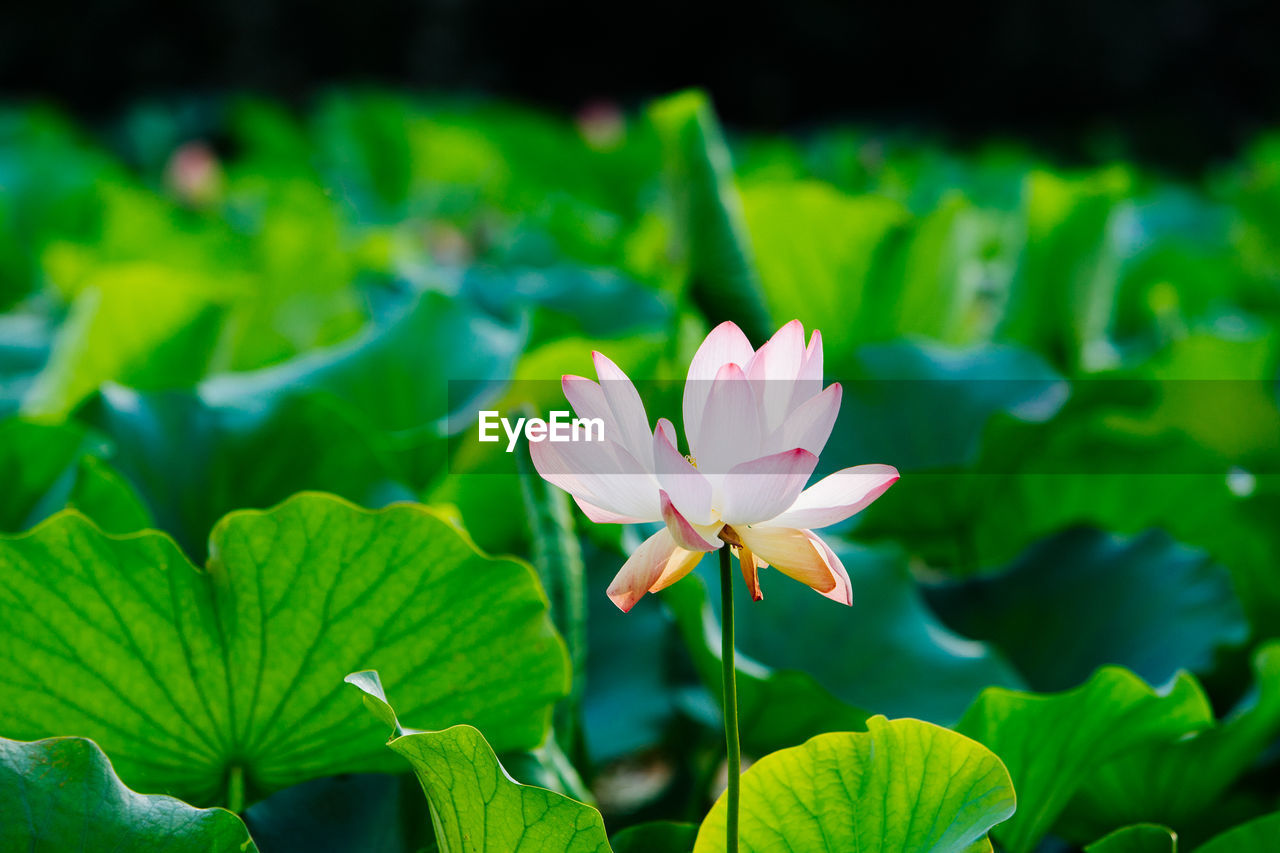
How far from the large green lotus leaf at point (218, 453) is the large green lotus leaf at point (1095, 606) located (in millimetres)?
306

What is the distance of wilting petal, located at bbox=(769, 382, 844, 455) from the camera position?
29 centimetres

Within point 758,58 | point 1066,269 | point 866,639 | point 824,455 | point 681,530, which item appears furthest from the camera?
point 758,58

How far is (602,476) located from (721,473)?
3 cm

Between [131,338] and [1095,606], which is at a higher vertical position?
[131,338]

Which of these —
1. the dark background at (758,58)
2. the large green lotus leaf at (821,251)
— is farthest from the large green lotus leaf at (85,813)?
the dark background at (758,58)

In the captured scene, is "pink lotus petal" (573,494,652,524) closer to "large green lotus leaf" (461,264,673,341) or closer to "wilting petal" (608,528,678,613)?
"wilting petal" (608,528,678,613)

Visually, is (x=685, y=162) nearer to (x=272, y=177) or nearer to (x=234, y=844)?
(x=234, y=844)

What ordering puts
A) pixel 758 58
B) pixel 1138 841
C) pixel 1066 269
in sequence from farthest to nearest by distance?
pixel 758 58 < pixel 1066 269 < pixel 1138 841

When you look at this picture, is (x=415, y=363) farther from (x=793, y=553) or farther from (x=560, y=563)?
(x=793, y=553)

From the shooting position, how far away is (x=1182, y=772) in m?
0.46

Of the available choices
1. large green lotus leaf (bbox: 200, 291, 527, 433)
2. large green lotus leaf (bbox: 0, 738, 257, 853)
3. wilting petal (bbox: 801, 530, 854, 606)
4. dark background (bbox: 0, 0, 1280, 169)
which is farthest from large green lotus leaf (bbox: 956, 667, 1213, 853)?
dark background (bbox: 0, 0, 1280, 169)

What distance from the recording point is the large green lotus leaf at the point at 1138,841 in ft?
1.22

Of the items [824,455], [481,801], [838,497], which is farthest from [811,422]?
[824,455]

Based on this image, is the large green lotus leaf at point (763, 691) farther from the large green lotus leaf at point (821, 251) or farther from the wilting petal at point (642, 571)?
the large green lotus leaf at point (821, 251)
